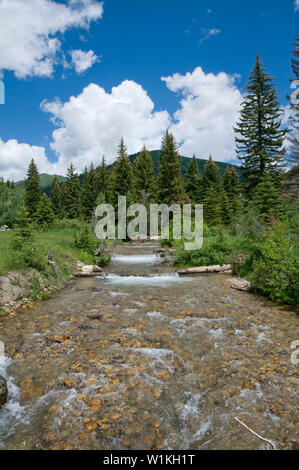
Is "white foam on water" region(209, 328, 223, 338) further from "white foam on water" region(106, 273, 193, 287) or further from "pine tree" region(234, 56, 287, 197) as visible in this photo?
"pine tree" region(234, 56, 287, 197)

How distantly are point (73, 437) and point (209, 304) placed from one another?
5713 mm

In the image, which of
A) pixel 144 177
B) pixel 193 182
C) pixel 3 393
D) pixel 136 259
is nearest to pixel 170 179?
pixel 144 177

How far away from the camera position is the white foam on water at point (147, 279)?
437 inches

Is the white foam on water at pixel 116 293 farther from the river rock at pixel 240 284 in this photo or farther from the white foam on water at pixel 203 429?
the white foam on water at pixel 203 429

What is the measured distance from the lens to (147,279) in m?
12.0

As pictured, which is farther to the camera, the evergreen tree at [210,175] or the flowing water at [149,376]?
the evergreen tree at [210,175]

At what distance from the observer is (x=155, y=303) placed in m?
8.25

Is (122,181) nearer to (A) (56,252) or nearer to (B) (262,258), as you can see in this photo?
(A) (56,252)

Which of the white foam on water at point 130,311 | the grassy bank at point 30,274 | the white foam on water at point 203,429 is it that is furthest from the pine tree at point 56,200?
the white foam on water at point 203,429

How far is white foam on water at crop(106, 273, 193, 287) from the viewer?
36.4 feet

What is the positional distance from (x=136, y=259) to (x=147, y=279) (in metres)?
5.96

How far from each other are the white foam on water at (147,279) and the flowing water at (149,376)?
9.81 ft
